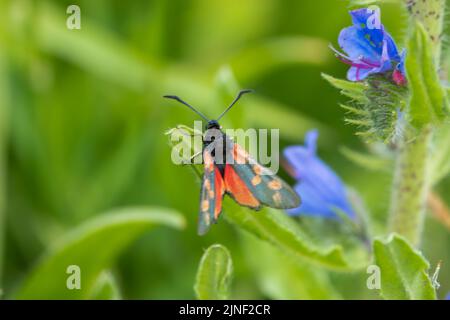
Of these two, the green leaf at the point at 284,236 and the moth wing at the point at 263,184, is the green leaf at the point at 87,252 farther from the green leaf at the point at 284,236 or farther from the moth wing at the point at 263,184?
the moth wing at the point at 263,184

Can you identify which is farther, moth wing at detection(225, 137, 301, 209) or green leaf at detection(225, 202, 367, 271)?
green leaf at detection(225, 202, 367, 271)

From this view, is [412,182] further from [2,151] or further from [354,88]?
[2,151]

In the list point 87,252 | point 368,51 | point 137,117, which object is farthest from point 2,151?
point 368,51

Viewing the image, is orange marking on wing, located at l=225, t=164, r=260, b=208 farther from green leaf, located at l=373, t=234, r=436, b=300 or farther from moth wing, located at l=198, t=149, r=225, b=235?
green leaf, located at l=373, t=234, r=436, b=300

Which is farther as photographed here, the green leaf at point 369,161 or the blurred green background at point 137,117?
the blurred green background at point 137,117

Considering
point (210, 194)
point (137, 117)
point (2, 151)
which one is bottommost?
point (210, 194)

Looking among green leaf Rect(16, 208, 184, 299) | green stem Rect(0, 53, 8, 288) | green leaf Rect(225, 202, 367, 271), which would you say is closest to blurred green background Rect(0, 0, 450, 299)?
green stem Rect(0, 53, 8, 288)

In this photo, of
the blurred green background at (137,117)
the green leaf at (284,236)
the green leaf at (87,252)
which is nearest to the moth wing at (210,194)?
the green leaf at (284,236)
